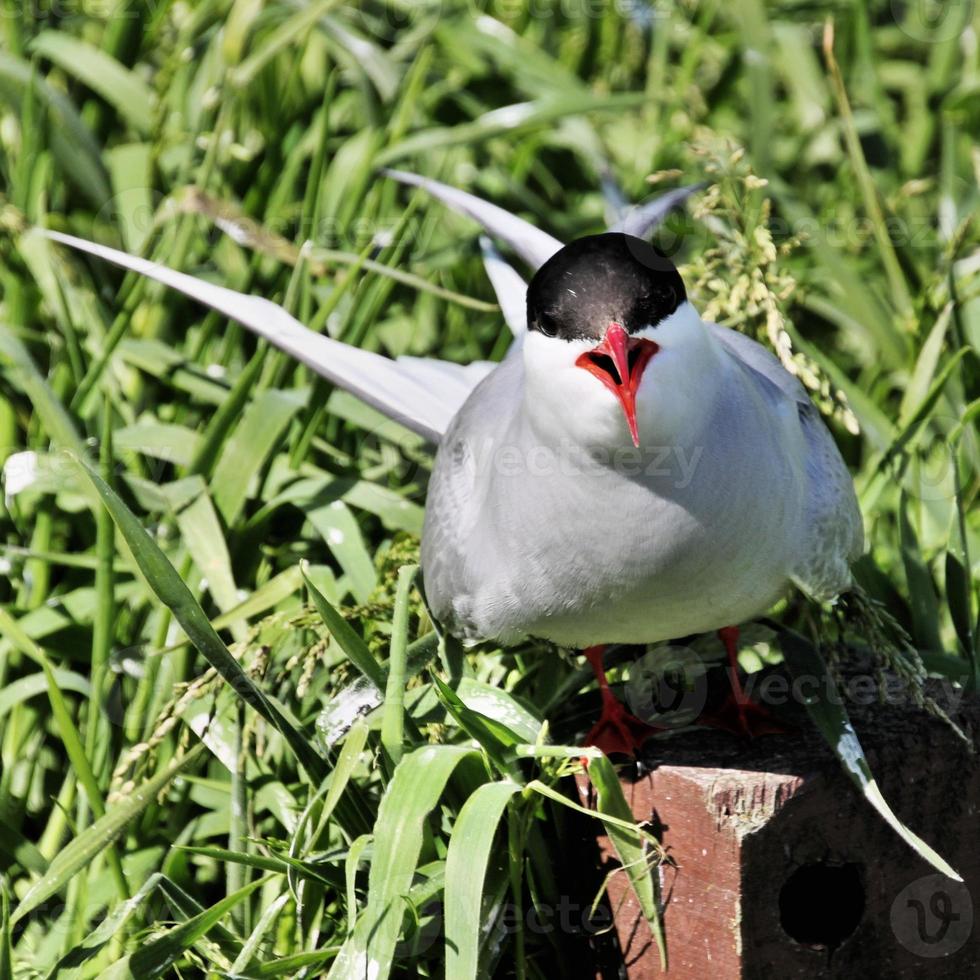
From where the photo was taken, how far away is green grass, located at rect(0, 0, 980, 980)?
174 centimetres

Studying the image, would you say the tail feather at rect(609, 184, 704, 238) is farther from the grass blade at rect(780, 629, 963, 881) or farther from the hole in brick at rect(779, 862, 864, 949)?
the hole in brick at rect(779, 862, 864, 949)

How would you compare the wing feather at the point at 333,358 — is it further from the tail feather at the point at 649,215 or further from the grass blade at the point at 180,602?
the grass blade at the point at 180,602

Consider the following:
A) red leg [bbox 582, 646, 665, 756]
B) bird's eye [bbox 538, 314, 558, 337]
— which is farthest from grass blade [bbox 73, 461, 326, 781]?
bird's eye [bbox 538, 314, 558, 337]

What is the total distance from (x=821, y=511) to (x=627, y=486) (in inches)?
11.5

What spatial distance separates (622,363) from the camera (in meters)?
1.47

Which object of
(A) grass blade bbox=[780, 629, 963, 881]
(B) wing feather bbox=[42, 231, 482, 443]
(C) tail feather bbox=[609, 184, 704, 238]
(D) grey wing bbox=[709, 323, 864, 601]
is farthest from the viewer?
(C) tail feather bbox=[609, 184, 704, 238]

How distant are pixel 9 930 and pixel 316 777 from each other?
15.5 inches

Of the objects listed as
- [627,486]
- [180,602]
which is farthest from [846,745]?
[180,602]

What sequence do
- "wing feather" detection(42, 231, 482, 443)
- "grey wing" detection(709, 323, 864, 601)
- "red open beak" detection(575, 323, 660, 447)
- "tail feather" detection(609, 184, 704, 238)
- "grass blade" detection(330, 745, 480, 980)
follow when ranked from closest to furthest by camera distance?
"red open beak" detection(575, 323, 660, 447), "grass blade" detection(330, 745, 480, 980), "grey wing" detection(709, 323, 864, 601), "wing feather" detection(42, 231, 482, 443), "tail feather" detection(609, 184, 704, 238)

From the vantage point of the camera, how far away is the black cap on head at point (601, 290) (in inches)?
59.7

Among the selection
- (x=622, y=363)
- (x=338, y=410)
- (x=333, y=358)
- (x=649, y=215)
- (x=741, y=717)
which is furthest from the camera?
(x=338, y=410)

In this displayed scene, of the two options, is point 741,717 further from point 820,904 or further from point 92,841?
point 92,841

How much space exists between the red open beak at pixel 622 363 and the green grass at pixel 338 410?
16.6 inches

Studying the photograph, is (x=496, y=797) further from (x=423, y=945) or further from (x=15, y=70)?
(x=15, y=70)
